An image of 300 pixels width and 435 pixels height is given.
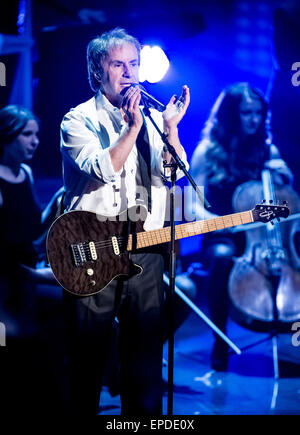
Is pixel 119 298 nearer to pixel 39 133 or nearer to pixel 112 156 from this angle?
pixel 112 156

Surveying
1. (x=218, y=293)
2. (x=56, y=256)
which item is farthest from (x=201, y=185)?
(x=56, y=256)

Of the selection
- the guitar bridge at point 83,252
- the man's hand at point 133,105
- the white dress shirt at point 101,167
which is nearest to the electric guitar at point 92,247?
the guitar bridge at point 83,252

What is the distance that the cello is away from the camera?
10.1ft

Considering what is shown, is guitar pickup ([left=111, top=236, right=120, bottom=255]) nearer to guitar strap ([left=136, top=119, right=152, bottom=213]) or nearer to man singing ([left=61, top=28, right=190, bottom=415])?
man singing ([left=61, top=28, right=190, bottom=415])

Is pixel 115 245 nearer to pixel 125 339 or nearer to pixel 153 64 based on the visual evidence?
pixel 125 339

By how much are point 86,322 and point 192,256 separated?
1.01 meters

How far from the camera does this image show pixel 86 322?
2.44 m

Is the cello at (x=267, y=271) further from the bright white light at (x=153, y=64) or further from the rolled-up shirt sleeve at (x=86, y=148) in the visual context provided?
the rolled-up shirt sleeve at (x=86, y=148)

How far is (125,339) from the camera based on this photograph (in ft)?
8.39

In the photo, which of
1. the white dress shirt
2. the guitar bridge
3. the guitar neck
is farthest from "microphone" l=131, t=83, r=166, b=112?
the guitar bridge

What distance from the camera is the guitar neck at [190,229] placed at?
→ 2530 mm

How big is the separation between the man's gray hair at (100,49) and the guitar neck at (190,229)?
3.16 ft

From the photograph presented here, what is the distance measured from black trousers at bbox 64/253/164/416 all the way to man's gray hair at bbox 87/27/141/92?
1.11m

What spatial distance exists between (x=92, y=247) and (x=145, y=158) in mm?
623
